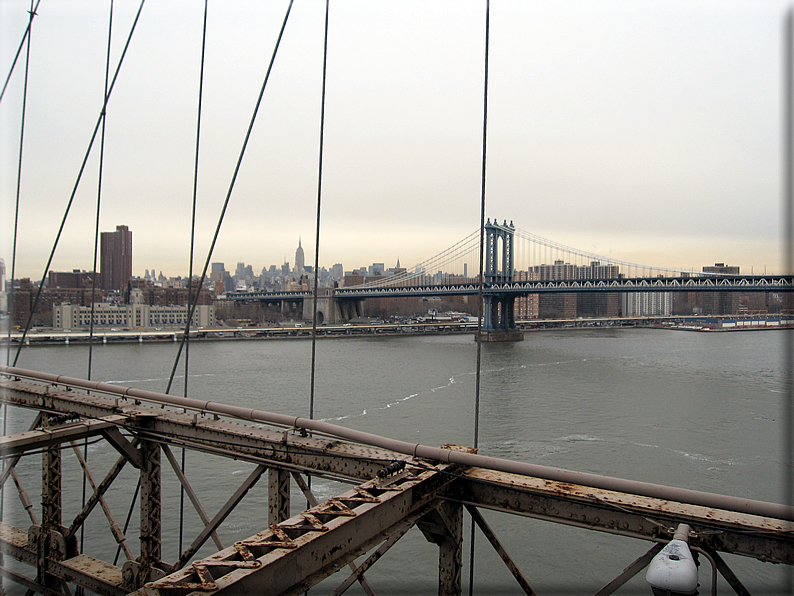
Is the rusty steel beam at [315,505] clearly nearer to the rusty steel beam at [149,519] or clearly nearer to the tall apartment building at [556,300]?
the rusty steel beam at [149,519]

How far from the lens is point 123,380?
1492 centimetres

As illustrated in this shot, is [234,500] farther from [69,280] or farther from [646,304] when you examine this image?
[646,304]

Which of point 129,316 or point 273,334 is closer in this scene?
point 273,334

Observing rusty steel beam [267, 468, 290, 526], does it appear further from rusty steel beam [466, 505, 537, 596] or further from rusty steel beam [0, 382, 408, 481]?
rusty steel beam [466, 505, 537, 596]

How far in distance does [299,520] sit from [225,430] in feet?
3.43

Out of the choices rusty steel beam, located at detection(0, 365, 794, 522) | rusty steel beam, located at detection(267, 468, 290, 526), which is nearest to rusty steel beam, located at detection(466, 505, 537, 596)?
rusty steel beam, located at detection(0, 365, 794, 522)

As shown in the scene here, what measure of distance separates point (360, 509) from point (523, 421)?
8642mm

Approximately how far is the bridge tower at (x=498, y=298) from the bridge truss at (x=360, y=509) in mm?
26365

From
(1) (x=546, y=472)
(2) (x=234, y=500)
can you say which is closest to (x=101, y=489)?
(2) (x=234, y=500)

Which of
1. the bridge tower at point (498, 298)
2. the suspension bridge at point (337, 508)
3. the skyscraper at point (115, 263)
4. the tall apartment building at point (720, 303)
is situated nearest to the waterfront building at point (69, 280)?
the skyscraper at point (115, 263)

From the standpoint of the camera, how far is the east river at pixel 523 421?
4895mm

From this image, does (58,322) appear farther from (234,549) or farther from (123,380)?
(234,549)

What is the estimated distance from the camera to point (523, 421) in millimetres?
9742

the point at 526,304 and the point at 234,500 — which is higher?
the point at 526,304
